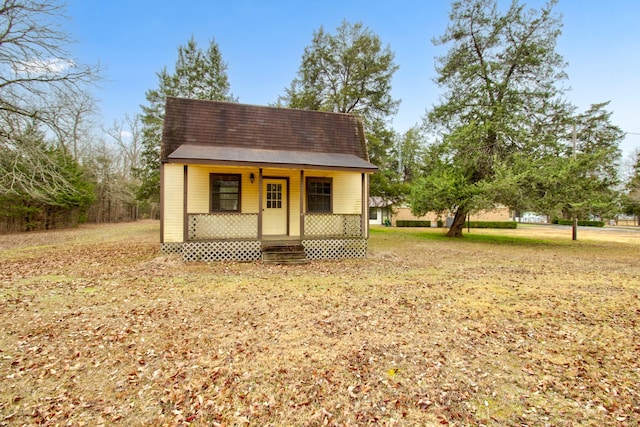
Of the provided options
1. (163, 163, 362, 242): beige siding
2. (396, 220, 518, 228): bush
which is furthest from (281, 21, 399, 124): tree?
(396, 220, 518, 228): bush

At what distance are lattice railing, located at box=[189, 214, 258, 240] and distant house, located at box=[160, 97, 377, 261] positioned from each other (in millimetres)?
32

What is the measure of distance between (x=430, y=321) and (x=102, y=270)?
28.8ft

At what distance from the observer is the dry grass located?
2850 millimetres

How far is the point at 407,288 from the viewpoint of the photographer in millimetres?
7023

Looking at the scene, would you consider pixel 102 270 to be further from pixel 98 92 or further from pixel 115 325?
pixel 98 92

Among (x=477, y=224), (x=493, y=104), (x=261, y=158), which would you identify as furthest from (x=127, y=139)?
(x=477, y=224)

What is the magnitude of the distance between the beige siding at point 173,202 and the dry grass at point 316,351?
3.35 meters

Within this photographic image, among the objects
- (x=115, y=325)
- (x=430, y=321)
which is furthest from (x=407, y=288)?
(x=115, y=325)

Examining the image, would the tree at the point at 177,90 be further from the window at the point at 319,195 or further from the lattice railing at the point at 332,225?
the lattice railing at the point at 332,225

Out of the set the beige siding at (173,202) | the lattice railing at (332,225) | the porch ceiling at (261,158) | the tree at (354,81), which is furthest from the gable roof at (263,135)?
the tree at (354,81)

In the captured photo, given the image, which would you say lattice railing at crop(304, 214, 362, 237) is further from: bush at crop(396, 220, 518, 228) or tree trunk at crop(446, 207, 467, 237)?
bush at crop(396, 220, 518, 228)

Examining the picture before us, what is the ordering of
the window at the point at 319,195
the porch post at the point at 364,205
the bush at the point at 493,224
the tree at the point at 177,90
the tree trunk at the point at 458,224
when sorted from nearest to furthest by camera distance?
1. the porch post at the point at 364,205
2. the window at the point at 319,195
3. the tree trunk at the point at 458,224
4. the tree at the point at 177,90
5. the bush at the point at 493,224

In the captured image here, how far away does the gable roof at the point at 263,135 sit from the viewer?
35.9 feet

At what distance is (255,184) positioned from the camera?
38.4 feet
